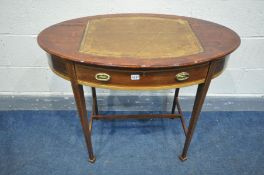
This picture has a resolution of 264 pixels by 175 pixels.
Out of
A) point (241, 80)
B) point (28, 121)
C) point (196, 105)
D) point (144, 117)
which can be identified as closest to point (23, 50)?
point (28, 121)

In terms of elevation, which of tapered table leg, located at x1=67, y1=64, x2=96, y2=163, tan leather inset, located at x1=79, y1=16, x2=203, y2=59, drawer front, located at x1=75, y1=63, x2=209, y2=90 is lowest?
tapered table leg, located at x1=67, y1=64, x2=96, y2=163

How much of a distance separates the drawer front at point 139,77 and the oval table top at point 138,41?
0.17 feet

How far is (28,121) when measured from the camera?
1.74 m

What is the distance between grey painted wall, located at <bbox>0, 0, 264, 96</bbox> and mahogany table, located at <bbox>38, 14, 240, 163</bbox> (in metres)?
0.28

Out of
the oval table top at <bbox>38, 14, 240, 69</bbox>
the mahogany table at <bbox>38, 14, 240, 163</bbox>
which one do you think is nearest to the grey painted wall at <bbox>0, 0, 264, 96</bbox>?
the oval table top at <bbox>38, 14, 240, 69</bbox>

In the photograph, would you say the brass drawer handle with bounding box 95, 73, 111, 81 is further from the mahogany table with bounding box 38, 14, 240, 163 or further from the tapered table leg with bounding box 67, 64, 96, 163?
the tapered table leg with bounding box 67, 64, 96, 163

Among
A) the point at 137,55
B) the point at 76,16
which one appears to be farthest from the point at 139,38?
the point at 76,16

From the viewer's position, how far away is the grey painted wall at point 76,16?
1.43 metres

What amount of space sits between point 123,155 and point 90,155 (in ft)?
0.70

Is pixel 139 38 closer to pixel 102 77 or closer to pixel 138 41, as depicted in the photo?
pixel 138 41

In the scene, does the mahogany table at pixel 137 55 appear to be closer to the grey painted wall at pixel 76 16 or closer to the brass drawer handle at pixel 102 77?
the brass drawer handle at pixel 102 77

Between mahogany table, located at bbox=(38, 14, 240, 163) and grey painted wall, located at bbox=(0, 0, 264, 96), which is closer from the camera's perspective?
mahogany table, located at bbox=(38, 14, 240, 163)

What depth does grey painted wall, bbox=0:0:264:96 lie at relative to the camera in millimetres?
1432

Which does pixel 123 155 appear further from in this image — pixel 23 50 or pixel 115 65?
pixel 23 50
